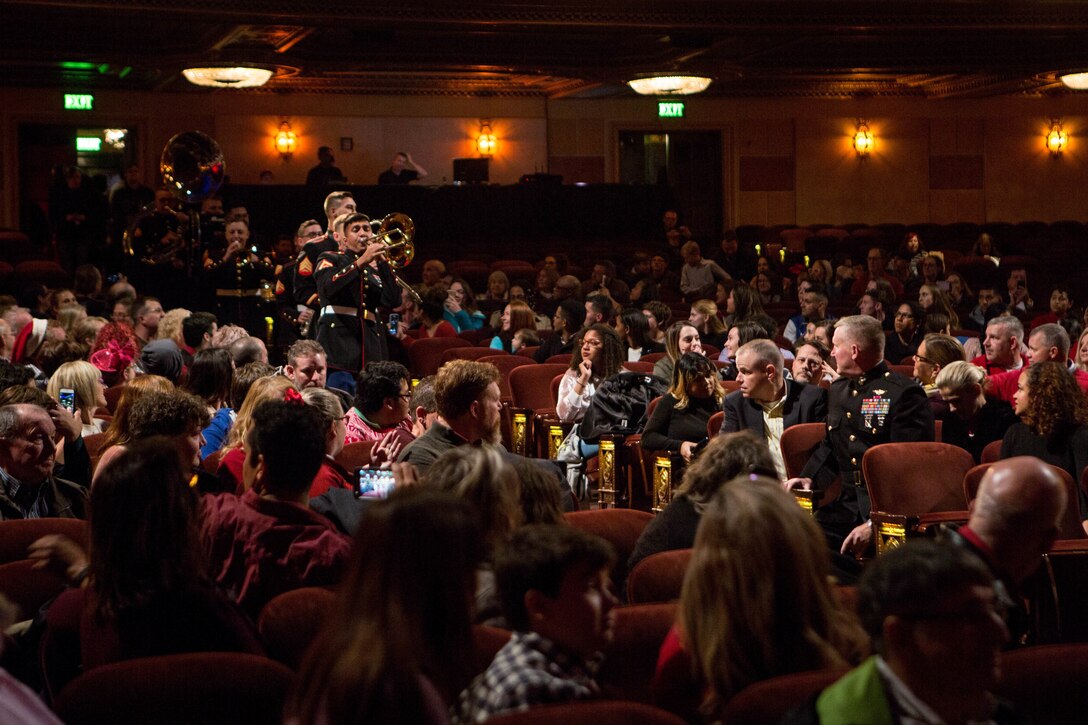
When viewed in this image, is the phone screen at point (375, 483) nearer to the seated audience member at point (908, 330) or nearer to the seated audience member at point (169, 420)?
the seated audience member at point (169, 420)

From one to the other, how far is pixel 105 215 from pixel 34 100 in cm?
292

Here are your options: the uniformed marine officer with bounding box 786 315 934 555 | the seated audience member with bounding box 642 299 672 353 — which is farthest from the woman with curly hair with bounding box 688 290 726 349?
the uniformed marine officer with bounding box 786 315 934 555

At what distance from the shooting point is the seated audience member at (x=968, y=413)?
5258mm

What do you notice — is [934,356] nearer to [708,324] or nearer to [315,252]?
[708,324]

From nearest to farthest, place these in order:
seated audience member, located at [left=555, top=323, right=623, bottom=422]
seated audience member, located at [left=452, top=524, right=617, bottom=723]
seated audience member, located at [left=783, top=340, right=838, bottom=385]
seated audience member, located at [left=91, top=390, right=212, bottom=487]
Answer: seated audience member, located at [left=452, top=524, right=617, bottom=723] → seated audience member, located at [left=91, top=390, right=212, bottom=487] → seated audience member, located at [left=783, top=340, right=838, bottom=385] → seated audience member, located at [left=555, top=323, right=623, bottom=422]

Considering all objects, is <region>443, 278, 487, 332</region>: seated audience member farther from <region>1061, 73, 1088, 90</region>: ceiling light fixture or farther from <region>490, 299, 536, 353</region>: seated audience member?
<region>1061, 73, 1088, 90</region>: ceiling light fixture

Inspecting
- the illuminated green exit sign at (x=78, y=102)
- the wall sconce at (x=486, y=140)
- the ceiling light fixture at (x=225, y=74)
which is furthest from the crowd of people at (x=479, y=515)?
the wall sconce at (x=486, y=140)

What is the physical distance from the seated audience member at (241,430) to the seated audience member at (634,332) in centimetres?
374

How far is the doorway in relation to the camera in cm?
1773

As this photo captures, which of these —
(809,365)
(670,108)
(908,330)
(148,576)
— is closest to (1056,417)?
(809,365)

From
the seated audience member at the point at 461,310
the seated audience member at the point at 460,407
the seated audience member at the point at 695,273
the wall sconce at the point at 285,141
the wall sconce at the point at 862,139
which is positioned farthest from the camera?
the wall sconce at the point at 862,139

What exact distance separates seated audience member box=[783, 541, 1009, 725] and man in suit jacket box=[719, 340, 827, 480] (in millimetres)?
3150

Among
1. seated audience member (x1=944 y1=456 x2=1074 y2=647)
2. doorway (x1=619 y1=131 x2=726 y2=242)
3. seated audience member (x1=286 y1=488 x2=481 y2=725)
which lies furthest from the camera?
doorway (x1=619 y1=131 x2=726 y2=242)

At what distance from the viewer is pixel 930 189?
1820 centimetres
